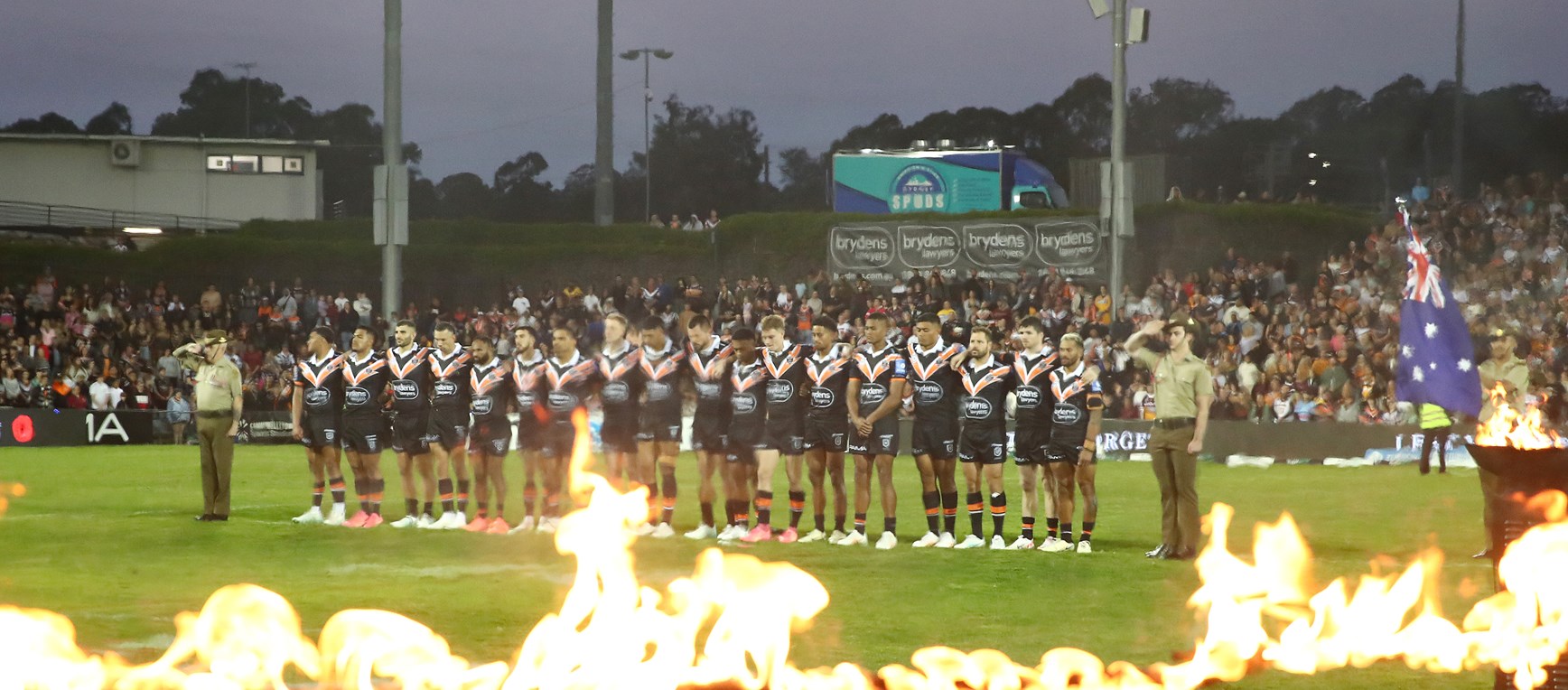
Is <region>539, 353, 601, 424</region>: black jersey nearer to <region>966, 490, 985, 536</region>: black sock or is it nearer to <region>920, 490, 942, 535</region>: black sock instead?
<region>920, 490, 942, 535</region>: black sock

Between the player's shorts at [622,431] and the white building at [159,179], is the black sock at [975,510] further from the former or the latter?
the white building at [159,179]

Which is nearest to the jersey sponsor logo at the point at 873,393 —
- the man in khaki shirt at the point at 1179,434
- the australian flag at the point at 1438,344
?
the man in khaki shirt at the point at 1179,434

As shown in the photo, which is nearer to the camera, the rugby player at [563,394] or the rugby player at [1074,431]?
the rugby player at [1074,431]

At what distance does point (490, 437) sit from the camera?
55.1 feet

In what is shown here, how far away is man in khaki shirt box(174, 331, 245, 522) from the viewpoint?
17484 millimetres

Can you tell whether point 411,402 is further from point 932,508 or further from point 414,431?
point 932,508

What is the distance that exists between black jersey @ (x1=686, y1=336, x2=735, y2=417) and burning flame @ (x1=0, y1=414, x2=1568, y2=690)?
20.8 ft

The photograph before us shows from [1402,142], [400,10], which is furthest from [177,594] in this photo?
[1402,142]

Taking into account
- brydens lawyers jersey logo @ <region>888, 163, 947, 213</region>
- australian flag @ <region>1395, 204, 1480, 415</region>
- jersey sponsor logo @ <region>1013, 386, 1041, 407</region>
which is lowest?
jersey sponsor logo @ <region>1013, 386, 1041, 407</region>

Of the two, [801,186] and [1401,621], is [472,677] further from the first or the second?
[801,186]

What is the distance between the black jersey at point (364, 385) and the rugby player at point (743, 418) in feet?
12.9

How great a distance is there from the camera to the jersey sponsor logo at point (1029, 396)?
14.7 meters

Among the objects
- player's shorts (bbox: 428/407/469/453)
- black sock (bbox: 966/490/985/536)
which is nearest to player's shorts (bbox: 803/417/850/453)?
black sock (bbox: 966/490/985/536)

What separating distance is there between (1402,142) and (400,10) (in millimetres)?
42008
